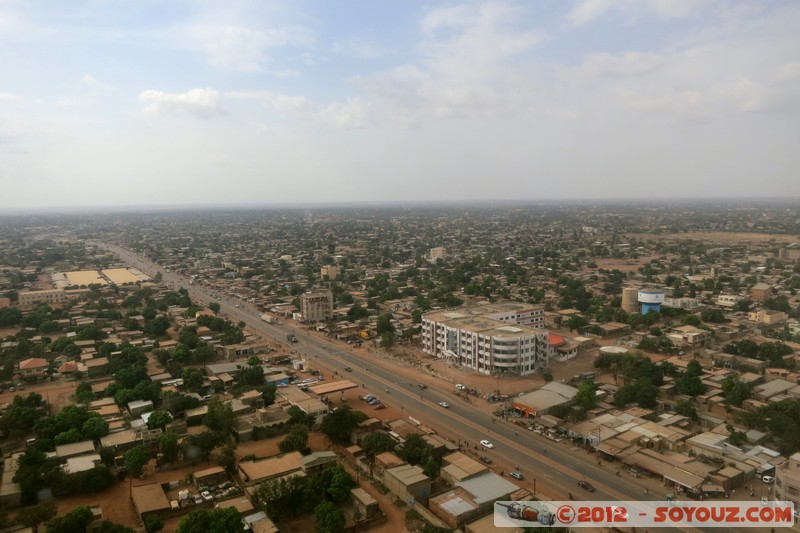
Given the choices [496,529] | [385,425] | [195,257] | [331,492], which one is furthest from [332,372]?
[195,257]

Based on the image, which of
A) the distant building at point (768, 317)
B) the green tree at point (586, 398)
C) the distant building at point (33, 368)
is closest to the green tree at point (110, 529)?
the green tree at point (586, 398)

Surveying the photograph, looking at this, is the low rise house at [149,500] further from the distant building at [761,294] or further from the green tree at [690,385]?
the distant building at [761,294]

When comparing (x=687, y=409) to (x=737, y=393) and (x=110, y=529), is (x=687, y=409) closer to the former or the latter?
(x=737, y=393)

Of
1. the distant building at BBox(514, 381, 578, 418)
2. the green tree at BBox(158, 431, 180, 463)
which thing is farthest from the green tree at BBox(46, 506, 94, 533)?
the distant building at BBox(514, 381, 578, 418)

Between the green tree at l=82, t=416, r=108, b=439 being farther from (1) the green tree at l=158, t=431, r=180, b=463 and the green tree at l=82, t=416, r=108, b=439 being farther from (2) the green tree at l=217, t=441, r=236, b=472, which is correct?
(2) the green tree at l=217, t=441, r=236, b=472

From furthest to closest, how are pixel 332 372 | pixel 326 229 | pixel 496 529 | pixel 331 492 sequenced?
pixel 326 229
pixel 332 372
pixel 331 492
pixel 496 529

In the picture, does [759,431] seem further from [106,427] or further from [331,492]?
[106,427]

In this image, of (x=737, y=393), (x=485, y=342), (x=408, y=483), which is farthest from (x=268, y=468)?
(x=737, y=393)
